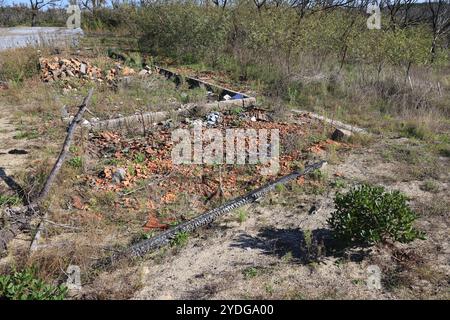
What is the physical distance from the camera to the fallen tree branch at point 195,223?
3056 millimetres

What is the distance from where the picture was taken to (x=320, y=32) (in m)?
9.53

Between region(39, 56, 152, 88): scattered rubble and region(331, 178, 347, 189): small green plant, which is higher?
region(39, 56, 152, 88): scattered rubble

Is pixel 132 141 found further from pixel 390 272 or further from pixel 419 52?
pixel 419 52

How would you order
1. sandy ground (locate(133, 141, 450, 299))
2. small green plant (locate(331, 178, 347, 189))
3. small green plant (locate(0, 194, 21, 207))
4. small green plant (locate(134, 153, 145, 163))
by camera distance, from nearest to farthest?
sandy ground (locate(133, 141, 450, 299)) → small green plant (locate(0, 194, 21, 207)) → small green plant (locate(331, 178, 347, 189)) → small green plant (locate(134, 153, 145, 163))

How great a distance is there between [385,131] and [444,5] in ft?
44.3

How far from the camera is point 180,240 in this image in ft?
10.9

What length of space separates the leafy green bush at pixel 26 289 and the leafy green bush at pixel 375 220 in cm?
214

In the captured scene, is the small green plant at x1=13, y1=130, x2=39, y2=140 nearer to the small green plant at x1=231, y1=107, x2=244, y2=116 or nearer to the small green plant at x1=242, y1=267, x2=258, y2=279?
the small green plant at x1=231, y1=107, x2=244, y2=116

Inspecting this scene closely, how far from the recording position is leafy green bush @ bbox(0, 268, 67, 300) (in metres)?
2.39

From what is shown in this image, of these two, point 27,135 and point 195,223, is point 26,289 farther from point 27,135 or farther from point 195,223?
point 27,135

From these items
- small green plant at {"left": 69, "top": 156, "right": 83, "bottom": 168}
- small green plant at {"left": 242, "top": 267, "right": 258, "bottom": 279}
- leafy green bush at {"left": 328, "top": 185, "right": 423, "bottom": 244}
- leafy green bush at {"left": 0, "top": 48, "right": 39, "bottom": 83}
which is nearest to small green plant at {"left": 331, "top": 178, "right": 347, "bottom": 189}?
leafy green bush at {"left": 328, "top": 185, "right": 423, "bottom": 244}

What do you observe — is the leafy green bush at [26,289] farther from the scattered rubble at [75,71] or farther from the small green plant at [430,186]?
the scattered rubble at [75,71]

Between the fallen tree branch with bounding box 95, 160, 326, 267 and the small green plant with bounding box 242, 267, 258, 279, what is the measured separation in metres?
0.76
